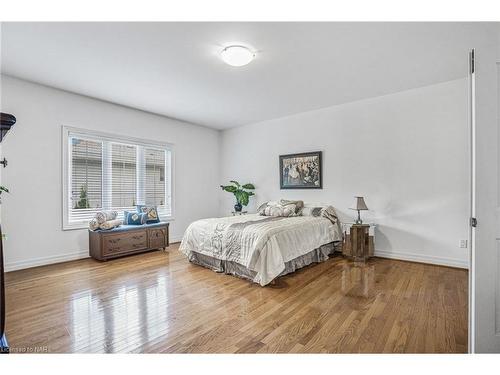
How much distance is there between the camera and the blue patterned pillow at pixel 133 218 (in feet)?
15.2

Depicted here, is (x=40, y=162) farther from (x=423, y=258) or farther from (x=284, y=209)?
(x=423, y=258)

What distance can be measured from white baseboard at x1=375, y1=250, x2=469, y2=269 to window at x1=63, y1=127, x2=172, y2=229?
4.15m

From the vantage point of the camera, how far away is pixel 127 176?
195 inches

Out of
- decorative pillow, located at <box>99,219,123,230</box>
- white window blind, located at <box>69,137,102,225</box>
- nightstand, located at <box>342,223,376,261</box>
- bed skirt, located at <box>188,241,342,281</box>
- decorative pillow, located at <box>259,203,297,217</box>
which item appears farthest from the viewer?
decorative pillow, located at <box>259,203,297,217</box>

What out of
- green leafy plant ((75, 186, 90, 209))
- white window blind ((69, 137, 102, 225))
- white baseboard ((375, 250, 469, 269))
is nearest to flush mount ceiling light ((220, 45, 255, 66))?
white window blind ((69, 137, 102, 225))

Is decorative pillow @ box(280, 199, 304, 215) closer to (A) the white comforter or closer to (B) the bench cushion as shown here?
(A) the white comforter

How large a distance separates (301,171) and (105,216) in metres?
3.55

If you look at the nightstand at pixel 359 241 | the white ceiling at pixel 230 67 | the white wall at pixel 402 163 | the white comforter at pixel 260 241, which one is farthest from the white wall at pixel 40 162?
the nightstand at pixel 359 241

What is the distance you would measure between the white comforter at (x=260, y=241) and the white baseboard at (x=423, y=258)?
35.2 inches

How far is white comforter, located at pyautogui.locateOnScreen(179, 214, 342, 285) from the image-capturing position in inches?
122

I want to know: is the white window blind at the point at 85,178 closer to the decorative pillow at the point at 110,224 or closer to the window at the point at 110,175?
the window at the point at 110,175
